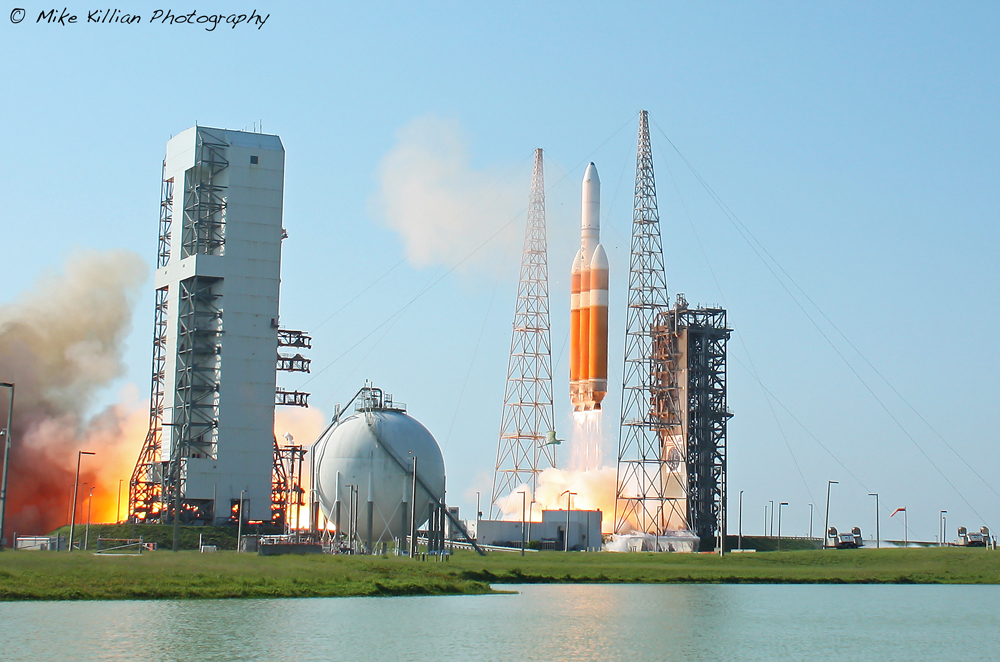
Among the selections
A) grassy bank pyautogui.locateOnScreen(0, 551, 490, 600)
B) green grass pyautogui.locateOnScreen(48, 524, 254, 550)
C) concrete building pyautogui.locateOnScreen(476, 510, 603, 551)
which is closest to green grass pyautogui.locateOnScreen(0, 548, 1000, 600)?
grassy bank pyautogui.locateOnScreen(0, 551, 490, 600)

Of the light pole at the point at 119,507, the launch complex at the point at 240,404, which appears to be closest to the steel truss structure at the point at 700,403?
the launch complex at the point at 240,404

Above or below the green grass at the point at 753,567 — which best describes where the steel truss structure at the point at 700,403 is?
above

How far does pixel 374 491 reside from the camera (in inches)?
3949

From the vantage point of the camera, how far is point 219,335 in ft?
342

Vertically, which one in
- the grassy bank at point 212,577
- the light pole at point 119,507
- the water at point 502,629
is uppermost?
the light pole at point 119,507

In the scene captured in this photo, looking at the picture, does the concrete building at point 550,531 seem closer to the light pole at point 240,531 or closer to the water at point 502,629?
the light pole at point 240,531

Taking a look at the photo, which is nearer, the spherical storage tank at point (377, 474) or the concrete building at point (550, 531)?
the spherical storage tank at point (377, 474)

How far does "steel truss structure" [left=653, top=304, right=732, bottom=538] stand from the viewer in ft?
386

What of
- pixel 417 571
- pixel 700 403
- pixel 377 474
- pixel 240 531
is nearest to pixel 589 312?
pixel 700 403

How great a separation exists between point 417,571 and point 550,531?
47.4 m

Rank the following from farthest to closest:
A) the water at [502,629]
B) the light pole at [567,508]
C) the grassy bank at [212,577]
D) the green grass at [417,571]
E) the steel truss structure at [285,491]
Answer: the light pole at [567,508] < the steel truss structure at [285,491] < the green grass at [417,571] < the grassy bank at [212,577] < the water at [502,629]

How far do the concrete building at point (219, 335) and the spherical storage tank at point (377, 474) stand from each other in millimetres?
6581

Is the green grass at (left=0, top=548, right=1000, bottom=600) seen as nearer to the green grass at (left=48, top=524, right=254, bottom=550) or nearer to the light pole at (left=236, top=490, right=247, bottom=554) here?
the light pole at (left=236, top=490, right=247, bottom=554)

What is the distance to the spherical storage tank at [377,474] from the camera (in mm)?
100562
